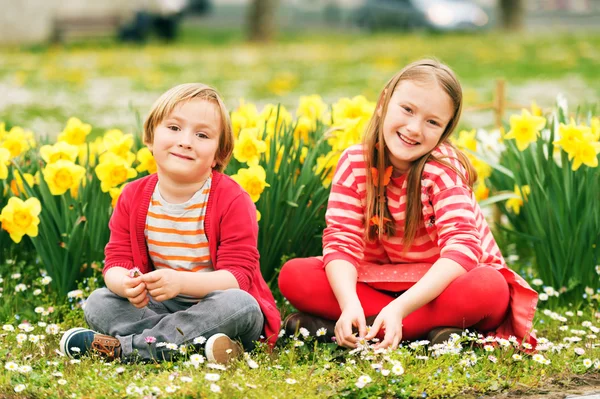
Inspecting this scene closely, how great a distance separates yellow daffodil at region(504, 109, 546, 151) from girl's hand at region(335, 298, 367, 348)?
105 centimetres

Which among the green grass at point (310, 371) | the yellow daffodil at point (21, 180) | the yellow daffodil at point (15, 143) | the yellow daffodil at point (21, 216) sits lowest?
the green grass at point (310, 371)

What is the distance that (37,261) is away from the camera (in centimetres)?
338

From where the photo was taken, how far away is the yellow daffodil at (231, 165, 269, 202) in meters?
3.08

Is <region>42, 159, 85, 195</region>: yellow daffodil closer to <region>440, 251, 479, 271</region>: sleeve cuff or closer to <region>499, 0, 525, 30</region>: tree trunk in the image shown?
<region>440, 251, 479, 271</region>: sleeve cuff

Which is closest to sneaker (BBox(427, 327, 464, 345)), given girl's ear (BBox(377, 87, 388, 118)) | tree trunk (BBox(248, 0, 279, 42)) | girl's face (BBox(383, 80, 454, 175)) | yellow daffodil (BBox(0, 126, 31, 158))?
girl's face (BBox(383, 80, 454, 175))

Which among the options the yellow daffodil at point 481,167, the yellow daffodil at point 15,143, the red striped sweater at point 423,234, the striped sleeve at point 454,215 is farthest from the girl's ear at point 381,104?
the yellow daffodil at point 15,143

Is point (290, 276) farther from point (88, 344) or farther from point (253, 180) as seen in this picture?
point (88, 344)

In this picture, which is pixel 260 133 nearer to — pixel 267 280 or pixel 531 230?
pixel 267 280

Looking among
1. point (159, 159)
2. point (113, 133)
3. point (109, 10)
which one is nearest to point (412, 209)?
point (159, 159)

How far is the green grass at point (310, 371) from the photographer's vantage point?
2.36m

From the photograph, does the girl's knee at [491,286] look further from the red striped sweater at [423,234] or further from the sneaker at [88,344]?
the sneaker at [88,344]

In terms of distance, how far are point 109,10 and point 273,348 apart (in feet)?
56.4

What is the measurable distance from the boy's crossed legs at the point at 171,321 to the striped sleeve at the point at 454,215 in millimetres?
619

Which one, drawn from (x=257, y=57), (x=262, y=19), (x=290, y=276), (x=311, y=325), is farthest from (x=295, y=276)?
(x=262, y=19)
